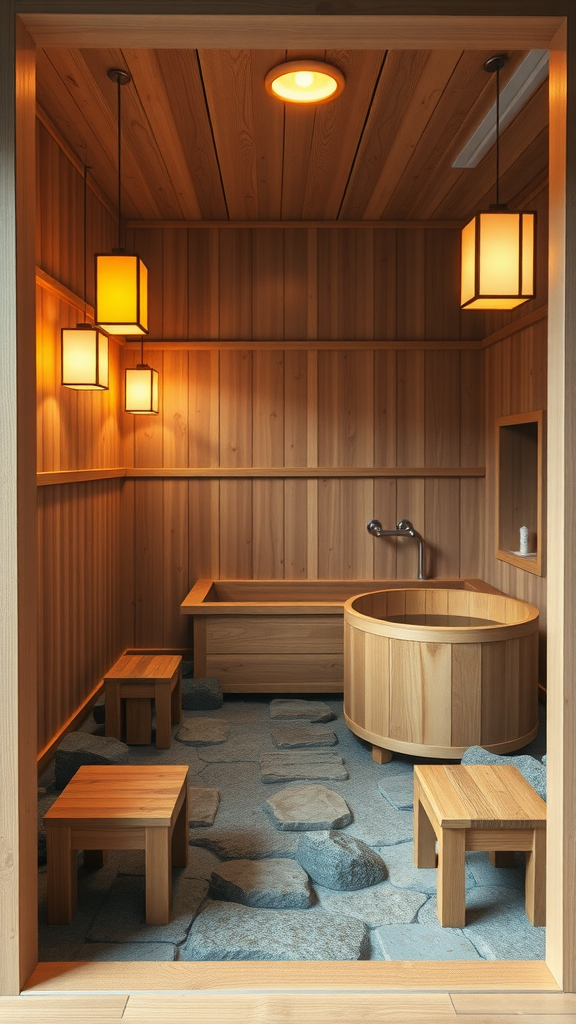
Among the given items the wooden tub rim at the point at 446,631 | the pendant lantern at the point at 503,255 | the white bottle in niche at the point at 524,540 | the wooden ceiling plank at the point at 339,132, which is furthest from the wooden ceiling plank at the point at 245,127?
the white bottle in niche at the point at 524,540

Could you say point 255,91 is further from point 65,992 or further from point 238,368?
point 65,992

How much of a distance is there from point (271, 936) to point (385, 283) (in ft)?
14.1

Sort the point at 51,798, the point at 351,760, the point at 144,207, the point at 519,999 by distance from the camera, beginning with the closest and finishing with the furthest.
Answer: the point at 519,999
the point at 51,798
the point at 351,760
the point at 144,207

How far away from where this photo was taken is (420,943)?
2.26 metres

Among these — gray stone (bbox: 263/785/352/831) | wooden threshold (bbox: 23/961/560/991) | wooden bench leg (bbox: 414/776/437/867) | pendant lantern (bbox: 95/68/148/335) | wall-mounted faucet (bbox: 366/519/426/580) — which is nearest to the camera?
wooden threshold (bbox: 23/961/560/991)

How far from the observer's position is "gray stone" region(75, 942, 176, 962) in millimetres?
2152

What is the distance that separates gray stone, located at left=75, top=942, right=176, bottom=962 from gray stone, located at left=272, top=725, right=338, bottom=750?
1697 millimetres

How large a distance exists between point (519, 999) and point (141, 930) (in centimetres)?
104

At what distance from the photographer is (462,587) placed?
543 centimetres

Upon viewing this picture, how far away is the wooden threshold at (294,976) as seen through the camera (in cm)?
193

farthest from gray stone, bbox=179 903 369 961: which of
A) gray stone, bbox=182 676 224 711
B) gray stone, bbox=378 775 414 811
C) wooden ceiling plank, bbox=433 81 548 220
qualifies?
wooden ceiling plank, bbox=433 81 548 220

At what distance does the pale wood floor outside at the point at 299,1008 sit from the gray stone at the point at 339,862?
25.9 inches

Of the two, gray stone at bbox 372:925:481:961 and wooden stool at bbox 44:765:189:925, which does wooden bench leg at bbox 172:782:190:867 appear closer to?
wooden stool at bbox 44:765:189:925

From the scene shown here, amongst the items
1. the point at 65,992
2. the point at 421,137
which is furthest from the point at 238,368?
the point at 65,992
